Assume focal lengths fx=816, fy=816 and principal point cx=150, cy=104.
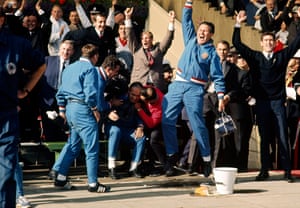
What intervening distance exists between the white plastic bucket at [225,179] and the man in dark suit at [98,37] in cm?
382

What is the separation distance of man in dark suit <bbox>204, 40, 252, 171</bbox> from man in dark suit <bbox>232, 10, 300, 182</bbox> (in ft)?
2.39

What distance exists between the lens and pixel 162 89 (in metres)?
13.6

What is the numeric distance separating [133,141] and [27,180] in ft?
5.43

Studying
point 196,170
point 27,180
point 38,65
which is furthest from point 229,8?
point 38,65

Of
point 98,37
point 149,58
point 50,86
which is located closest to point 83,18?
point 98,37

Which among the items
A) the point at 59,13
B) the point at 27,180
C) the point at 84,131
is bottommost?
the point at 27,180

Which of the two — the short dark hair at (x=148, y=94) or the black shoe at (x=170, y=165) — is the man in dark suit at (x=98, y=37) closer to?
the short dark hair at (x=148, y=94)

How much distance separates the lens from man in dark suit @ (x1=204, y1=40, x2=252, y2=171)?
1259cm

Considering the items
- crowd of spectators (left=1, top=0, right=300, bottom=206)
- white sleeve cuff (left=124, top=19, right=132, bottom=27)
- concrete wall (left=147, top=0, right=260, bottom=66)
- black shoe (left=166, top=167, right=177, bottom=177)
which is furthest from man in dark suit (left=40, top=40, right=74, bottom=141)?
concrete wall (left=147, top=0, right=260, bottom=66)

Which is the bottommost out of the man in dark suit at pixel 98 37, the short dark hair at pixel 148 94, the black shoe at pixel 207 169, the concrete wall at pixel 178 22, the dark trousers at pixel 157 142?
the black shoe at pixel 207 169

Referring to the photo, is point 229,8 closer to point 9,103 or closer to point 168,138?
point 168,138

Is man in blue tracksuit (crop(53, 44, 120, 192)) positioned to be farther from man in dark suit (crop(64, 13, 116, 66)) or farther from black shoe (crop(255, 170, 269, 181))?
man in dark suit (crop(64, 13, 116, 66))

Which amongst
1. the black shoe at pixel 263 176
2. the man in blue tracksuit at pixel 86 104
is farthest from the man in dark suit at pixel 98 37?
the black shoe at pixel 263 176

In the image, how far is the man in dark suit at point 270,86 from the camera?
11781 millimetres
